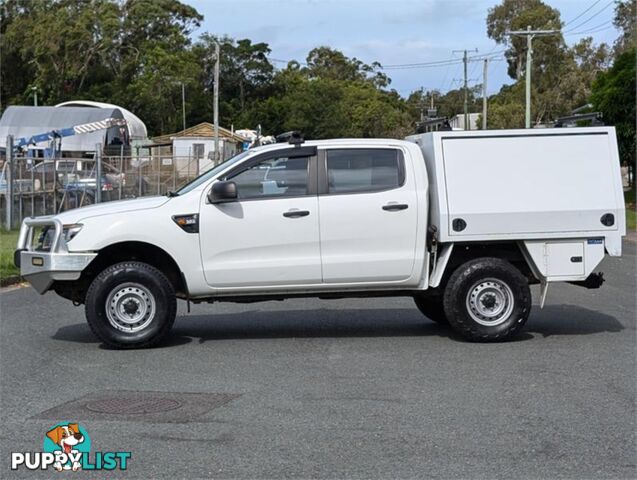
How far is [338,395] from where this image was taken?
7609mm

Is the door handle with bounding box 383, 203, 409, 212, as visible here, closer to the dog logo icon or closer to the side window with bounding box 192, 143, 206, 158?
the dog logo icon

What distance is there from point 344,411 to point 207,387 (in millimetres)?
1395

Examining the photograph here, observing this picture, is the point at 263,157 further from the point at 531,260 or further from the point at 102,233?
the point at 531,260

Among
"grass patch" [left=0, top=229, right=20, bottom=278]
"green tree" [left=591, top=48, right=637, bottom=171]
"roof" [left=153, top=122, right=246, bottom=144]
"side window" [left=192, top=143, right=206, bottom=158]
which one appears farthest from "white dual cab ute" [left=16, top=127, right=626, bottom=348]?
"roof" [left=153, top=122, right=246, bottom=144]

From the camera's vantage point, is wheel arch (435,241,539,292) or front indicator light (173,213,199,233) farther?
wheel arch (435,241,539,292)

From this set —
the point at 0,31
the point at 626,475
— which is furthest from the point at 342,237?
the point at 0,31

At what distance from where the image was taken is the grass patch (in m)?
15.7

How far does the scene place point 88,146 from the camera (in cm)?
4891

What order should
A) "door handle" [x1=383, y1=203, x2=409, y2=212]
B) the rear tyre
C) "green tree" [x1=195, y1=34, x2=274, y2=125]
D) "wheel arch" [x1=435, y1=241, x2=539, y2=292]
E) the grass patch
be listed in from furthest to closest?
"green tree" [x1=195, y1=34, x2=274, y2=125]
the grass patch
the rear tyre
"wheel arch" [x1=435, y1=241, x2=539, y2=292]
"door handle" [x1=383, y1=203, x2=409, y2=212]

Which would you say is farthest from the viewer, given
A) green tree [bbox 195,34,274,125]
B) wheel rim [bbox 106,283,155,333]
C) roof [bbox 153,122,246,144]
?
green tree [bbox 195,34,274,125]

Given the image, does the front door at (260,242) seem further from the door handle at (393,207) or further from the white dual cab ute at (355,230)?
the door handle at (393,207)

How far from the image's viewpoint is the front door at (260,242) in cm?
962

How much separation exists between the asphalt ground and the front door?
2.36 ft

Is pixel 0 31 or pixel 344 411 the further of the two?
pixel 0 31
